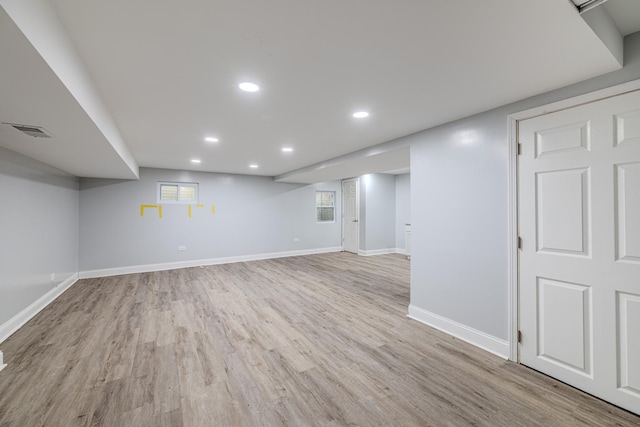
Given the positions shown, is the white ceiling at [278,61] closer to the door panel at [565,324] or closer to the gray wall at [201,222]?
the door panel at [565,324]

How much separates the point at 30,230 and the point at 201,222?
3163 mm

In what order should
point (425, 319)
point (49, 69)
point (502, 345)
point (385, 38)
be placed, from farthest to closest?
point (425, 319)
point (502, 345)
point (385, 38)
point (49, 69)

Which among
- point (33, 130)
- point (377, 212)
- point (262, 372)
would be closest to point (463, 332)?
point (262, 372)

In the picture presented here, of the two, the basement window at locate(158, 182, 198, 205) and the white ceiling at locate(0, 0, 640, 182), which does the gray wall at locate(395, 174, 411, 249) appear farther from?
the basement window at locate(158, 182, 198, 205)

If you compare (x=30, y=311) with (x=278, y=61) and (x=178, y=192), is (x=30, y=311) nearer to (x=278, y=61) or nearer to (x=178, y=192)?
(x=178, y=192)

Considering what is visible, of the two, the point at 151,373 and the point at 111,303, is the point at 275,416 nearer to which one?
the point at 151,373

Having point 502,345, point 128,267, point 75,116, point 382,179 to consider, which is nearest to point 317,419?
point 502,345

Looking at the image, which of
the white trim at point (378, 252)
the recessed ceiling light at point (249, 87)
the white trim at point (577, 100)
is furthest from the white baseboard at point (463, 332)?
the white trim at point (378, 252)

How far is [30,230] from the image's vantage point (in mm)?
3268

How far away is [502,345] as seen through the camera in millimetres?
2367

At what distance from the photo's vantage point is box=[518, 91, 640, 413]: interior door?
1732 mm

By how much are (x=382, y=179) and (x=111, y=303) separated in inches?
271

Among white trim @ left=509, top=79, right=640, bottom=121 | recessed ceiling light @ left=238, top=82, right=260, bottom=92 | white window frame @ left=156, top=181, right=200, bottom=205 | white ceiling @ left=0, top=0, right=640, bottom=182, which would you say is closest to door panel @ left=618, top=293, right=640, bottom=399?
white trim @ left=509, top=79, right=640, bottom=121

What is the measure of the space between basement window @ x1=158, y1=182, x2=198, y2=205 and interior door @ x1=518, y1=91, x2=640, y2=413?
628 centimetres
